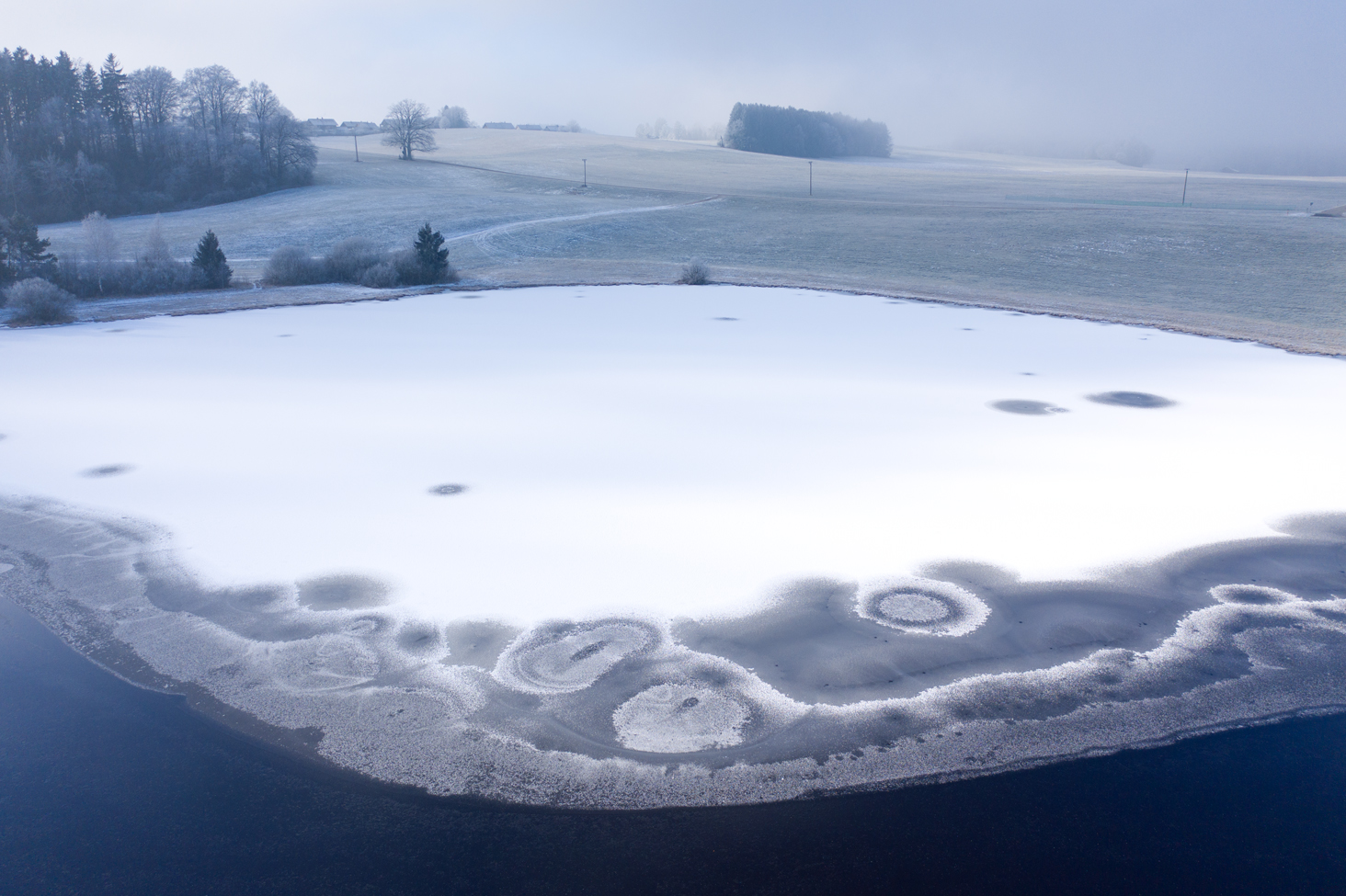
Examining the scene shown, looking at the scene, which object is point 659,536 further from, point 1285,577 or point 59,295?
point 59,295

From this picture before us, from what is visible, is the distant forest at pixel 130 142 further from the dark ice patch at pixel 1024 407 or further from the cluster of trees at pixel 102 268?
the dark ice patch at pixel 1024 407

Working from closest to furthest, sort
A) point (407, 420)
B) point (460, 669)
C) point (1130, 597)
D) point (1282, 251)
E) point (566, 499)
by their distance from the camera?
point (460, 669) → point (1130, 597) → point (566, 499) → point (407, 420) → point (1282, 251)

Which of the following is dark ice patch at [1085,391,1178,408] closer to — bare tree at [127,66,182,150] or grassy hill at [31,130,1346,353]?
grassy hill at [31,130,1346,353]

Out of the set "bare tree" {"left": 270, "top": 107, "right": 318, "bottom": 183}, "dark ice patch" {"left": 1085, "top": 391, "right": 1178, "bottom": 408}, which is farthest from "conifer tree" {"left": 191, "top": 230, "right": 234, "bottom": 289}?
"bare tree" {"left": 270, "top": 107, "right": 318, "bottom": 183}

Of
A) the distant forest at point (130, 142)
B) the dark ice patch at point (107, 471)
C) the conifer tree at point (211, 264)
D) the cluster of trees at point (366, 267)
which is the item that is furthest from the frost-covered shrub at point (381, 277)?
the distant forest at point (130, 142)

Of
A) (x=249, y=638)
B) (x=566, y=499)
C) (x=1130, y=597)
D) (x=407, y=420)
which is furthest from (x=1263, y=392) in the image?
(x=249, y=638)

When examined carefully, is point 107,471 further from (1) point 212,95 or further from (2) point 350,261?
(1) point 212,95

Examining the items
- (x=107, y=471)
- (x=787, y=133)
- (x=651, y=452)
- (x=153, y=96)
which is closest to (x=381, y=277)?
(x=107, y=471)
